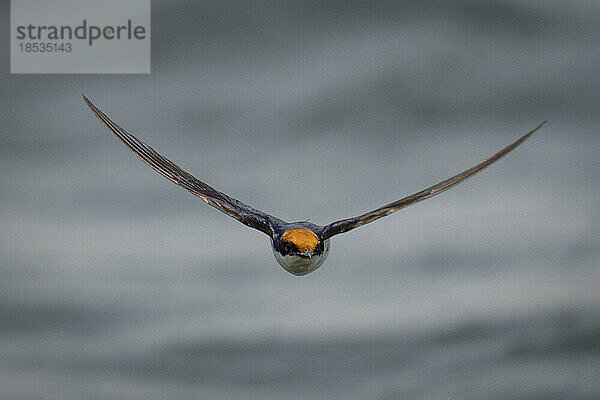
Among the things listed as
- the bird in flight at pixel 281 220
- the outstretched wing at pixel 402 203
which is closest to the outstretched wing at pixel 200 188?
the bird in flight at pixel 281 220

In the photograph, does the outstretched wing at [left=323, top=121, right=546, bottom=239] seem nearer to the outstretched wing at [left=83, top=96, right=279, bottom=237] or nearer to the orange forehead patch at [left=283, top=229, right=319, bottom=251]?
the orange forehead patch at [left=283, top=229, right=319, bottom=251]

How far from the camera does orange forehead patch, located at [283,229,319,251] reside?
263 inches

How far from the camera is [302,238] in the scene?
22.1 feet

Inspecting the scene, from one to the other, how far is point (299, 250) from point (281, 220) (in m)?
0.70

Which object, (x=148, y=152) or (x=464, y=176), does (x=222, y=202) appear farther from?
(x=464, y=176)

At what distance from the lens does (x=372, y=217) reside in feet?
21.4

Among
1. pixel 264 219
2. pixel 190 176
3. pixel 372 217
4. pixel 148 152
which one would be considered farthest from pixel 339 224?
pixel 148 152

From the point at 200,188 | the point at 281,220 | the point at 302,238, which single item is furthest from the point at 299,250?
the point at 200,188

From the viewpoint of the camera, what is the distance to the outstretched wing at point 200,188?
717cm

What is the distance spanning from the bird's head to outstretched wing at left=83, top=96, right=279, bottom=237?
30cm

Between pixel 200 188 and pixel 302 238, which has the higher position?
pixel 200 188

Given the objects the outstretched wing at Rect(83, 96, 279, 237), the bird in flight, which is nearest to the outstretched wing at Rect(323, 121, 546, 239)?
the bird in flight

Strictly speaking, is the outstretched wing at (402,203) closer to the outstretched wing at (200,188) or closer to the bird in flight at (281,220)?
the bird in flight at (281,220)

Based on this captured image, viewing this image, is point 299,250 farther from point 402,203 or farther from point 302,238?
point 402,203
